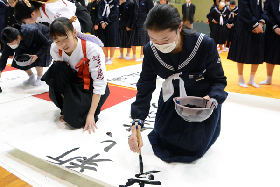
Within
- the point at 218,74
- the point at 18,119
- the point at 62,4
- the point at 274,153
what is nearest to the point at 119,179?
the point at 218,74

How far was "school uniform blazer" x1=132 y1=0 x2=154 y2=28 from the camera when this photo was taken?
159 inches

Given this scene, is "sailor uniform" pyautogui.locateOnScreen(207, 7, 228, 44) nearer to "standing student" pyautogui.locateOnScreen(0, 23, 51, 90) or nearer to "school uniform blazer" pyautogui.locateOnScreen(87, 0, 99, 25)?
"school uniform blazer" pyautogui.locateOnScreen(87, 0, 99, 25)

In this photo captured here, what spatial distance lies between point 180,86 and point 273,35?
1.97 m

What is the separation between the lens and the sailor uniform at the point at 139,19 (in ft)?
13.3

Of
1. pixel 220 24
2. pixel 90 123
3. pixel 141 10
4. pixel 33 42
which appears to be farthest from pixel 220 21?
pixel 90 123

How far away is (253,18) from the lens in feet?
→ 7.93

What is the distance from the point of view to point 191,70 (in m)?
1.07

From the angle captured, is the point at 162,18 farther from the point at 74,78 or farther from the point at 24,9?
the point at 24,9

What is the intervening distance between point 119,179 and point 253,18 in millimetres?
2195

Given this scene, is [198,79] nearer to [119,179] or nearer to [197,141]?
[197,141]

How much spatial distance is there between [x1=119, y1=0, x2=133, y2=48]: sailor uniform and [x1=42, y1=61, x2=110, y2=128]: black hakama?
290 centimetres

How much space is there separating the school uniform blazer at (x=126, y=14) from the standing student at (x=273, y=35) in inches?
90.9

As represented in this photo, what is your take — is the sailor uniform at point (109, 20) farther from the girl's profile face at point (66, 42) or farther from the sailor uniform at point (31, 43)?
the girl's profile face at point (66, 42)

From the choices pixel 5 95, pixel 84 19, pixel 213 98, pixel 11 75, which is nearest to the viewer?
pixel 213 98
